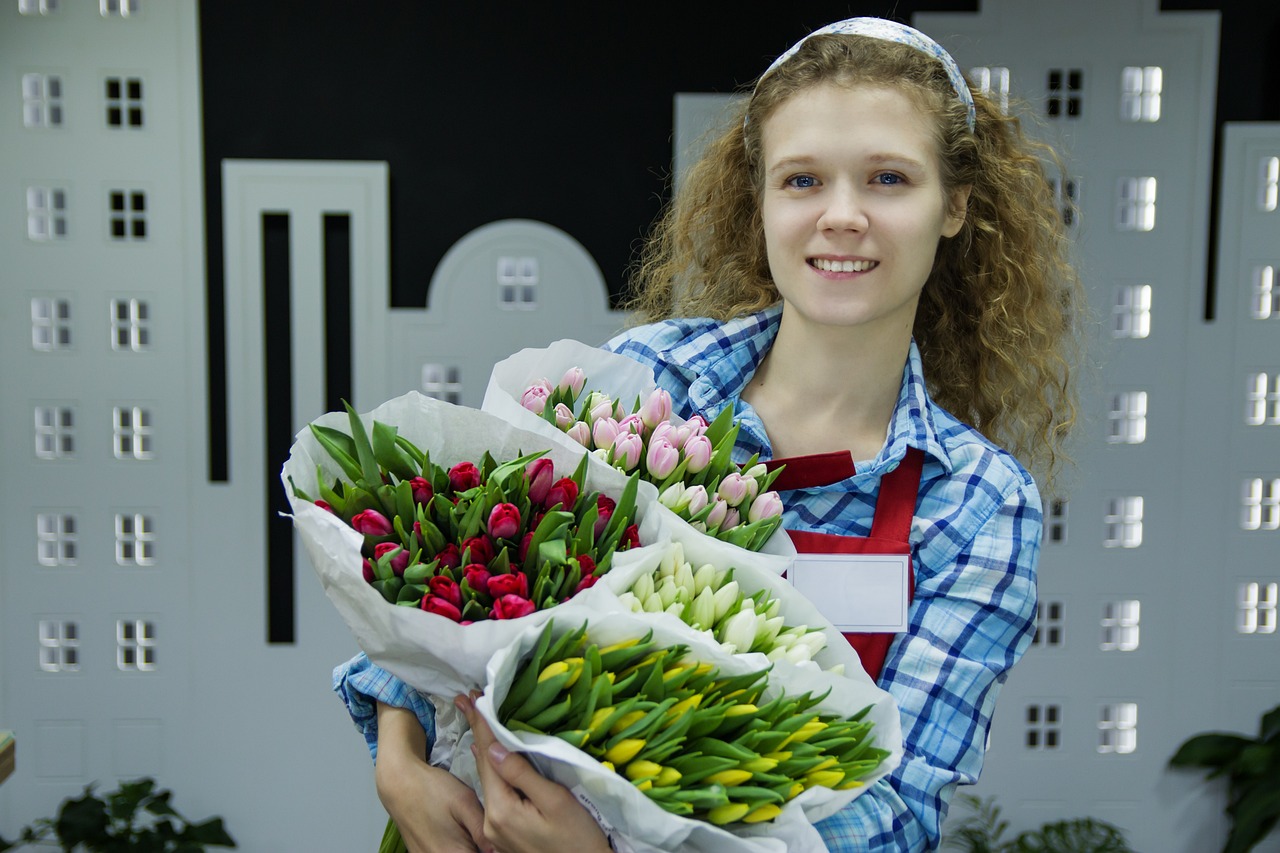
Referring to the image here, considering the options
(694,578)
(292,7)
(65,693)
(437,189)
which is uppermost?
(292,7)

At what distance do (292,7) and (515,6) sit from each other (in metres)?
0.59

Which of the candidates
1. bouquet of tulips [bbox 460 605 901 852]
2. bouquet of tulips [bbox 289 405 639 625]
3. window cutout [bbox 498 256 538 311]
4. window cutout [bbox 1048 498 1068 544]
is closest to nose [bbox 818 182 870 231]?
bouquet of tulips [bbox 289 405 639 625]

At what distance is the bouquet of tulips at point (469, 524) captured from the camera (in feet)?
2.85

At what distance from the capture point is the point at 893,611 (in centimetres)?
126

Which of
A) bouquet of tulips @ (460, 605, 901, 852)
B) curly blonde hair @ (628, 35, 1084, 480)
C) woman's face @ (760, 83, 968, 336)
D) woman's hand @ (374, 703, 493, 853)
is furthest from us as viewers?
curly blonde hair @ (628, 35, 1084, 480)

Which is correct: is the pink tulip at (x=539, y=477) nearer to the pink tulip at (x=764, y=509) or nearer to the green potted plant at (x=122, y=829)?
the pink tulip at (x=764, y=509)

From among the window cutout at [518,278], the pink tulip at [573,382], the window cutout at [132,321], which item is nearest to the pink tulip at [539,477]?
the pink tulip at [573,382]

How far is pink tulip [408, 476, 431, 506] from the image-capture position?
37.0 inches

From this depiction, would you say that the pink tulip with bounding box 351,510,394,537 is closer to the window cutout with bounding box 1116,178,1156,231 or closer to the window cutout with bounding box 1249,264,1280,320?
the window cutout with bounding box 1116,178,1156,231

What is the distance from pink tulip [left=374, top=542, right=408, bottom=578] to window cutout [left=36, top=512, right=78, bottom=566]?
2.45 metres

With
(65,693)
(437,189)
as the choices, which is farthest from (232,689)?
(437,189)

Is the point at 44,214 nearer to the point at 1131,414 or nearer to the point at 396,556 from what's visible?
the point at 396,556

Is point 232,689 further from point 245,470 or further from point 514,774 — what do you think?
point 514,774

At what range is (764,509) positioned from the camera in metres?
1.06
